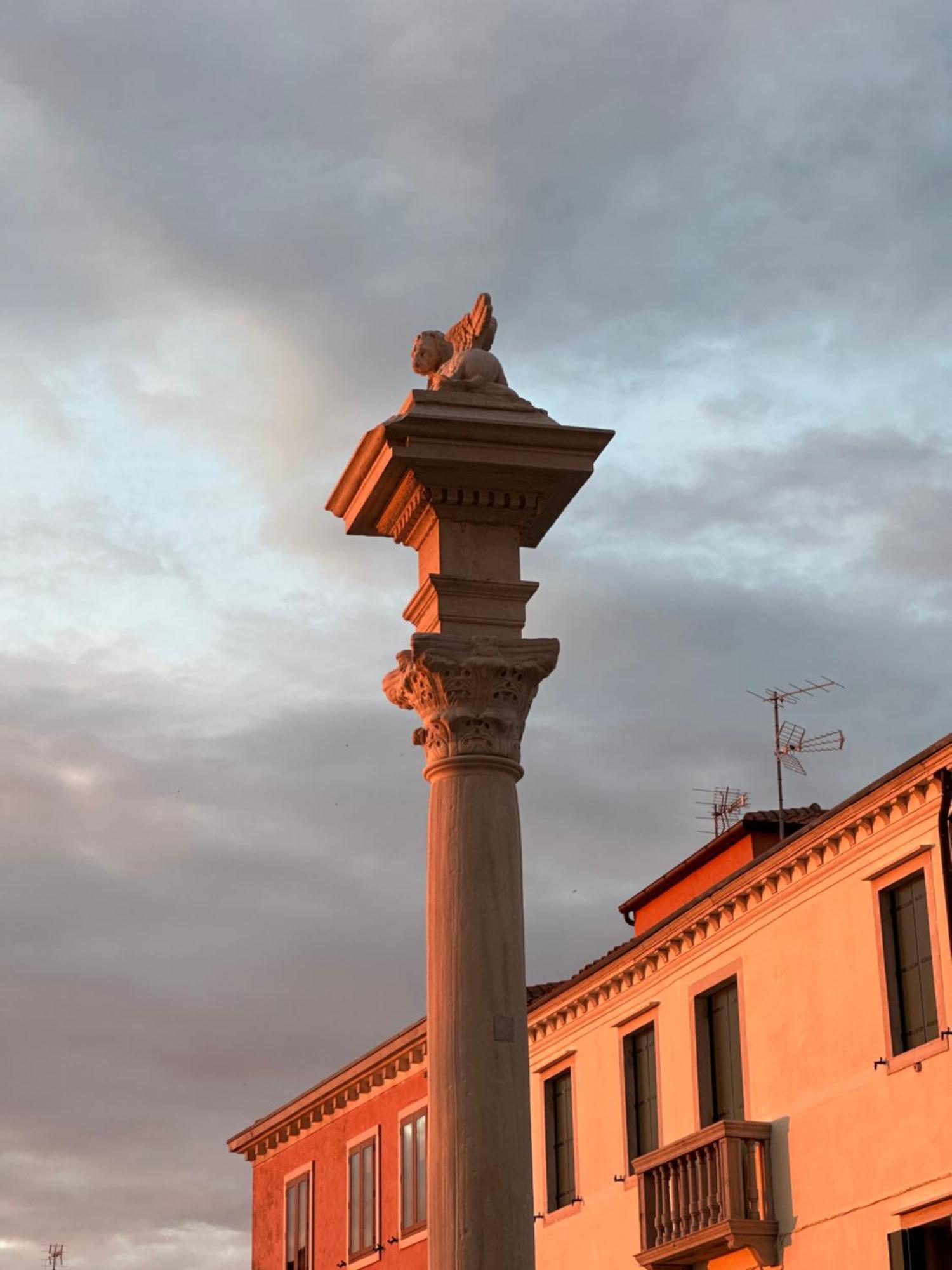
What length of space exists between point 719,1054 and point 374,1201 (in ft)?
42.3

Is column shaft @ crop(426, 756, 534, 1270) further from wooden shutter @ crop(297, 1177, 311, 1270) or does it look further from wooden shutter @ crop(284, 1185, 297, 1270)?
wooden shutter @ crop(284, 1185, 297, 1270)

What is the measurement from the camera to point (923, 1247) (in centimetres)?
2345

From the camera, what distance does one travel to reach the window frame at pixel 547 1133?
3194cm

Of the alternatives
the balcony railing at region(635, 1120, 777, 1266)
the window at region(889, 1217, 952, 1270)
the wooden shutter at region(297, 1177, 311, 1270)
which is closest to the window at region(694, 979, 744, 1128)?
the balcony railing at region(635, 1120, 777, 1266)

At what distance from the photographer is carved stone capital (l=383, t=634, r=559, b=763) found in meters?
11.3

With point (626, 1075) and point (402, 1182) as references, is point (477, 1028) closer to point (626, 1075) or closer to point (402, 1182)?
point (626, 1075)

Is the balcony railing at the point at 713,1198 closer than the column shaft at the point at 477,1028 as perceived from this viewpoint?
No

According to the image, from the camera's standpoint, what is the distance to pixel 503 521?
1171cm

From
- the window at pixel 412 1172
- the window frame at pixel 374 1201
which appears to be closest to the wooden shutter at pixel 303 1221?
the window frame at pixel 374 1201

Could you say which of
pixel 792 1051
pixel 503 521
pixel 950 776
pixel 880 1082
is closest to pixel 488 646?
pixel 503 521

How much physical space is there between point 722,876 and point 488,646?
20422 mm

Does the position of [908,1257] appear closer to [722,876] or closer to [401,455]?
[722,876]

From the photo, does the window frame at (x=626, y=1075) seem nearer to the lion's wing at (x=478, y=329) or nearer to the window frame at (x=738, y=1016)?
the window frame at (x=738, y=1016)

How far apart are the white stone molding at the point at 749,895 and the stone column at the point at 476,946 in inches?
517
